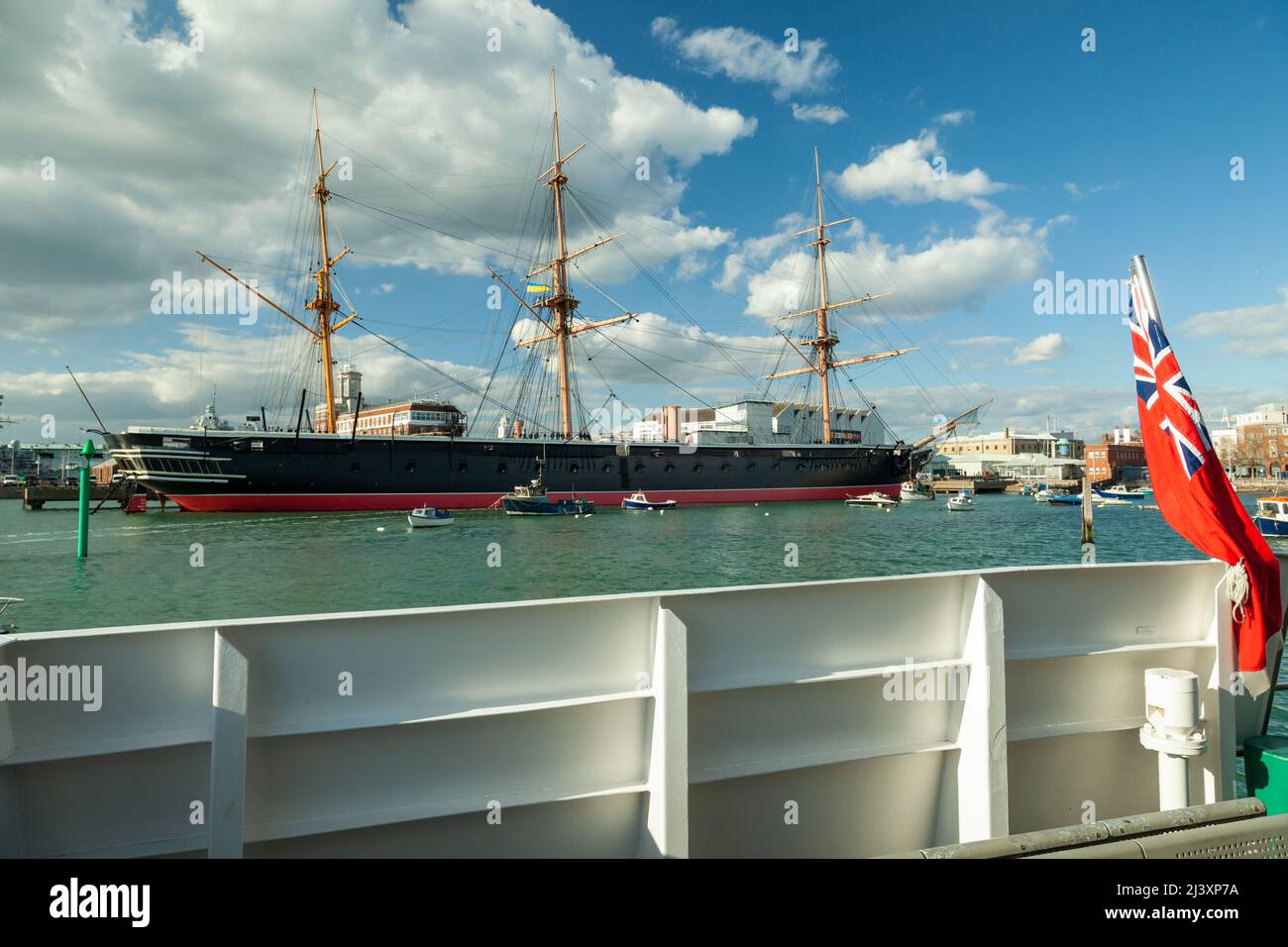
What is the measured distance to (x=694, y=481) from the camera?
60.1 metres

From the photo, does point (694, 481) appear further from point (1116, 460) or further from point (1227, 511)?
point (1116, 460)

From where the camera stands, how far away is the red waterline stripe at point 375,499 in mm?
44031

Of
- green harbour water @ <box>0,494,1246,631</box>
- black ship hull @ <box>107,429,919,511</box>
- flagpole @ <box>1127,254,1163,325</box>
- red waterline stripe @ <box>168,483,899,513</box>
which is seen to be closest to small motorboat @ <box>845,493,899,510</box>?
black ship hull @ <box>107,429,919,511</box>

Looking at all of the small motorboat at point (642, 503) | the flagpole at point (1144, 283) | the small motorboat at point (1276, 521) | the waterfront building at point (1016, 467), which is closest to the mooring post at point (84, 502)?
the flagpole at point (1144, 283)

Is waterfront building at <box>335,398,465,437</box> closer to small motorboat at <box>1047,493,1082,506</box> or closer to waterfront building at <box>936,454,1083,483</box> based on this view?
small motorboat at <box>1047,493,1082,506</box>

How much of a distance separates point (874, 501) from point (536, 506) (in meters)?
38.5

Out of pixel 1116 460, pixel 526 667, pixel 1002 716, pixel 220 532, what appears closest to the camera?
pixel 526 667

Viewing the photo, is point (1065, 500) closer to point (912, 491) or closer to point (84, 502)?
point (912, 491)

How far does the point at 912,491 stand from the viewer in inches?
3174

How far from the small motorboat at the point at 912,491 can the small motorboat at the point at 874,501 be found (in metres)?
6.95

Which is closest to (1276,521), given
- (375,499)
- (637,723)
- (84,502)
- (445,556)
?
(445,556)

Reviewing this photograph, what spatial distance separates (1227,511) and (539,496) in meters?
46.6
